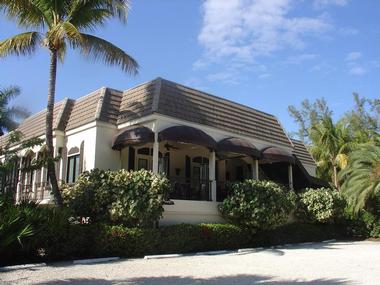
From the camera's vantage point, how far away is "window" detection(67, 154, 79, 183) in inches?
822

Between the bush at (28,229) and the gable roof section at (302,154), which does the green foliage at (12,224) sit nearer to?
the bush at (28,229)

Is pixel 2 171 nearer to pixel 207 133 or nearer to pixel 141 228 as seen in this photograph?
pixel 141 228

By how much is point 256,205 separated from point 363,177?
30.8ft

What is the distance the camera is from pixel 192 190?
822 inches

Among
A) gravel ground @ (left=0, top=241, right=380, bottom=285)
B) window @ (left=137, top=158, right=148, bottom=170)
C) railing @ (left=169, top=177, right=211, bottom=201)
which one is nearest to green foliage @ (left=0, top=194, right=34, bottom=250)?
gravel ground @ (left=0, top=241, right=380, bottom=285)

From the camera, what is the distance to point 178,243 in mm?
16750

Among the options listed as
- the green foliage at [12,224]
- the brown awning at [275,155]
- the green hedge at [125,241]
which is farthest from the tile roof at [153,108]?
the green foliage at [12,224]

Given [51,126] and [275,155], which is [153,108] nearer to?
[51,126]

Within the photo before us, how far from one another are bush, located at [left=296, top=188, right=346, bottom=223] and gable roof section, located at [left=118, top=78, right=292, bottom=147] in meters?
3.93

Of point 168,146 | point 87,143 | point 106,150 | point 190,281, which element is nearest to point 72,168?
point 87,143

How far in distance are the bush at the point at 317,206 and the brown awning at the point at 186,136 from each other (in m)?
7.25

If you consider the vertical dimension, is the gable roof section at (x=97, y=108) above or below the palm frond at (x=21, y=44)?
below

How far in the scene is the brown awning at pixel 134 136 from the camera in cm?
1858

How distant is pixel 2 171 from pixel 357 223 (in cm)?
2093
